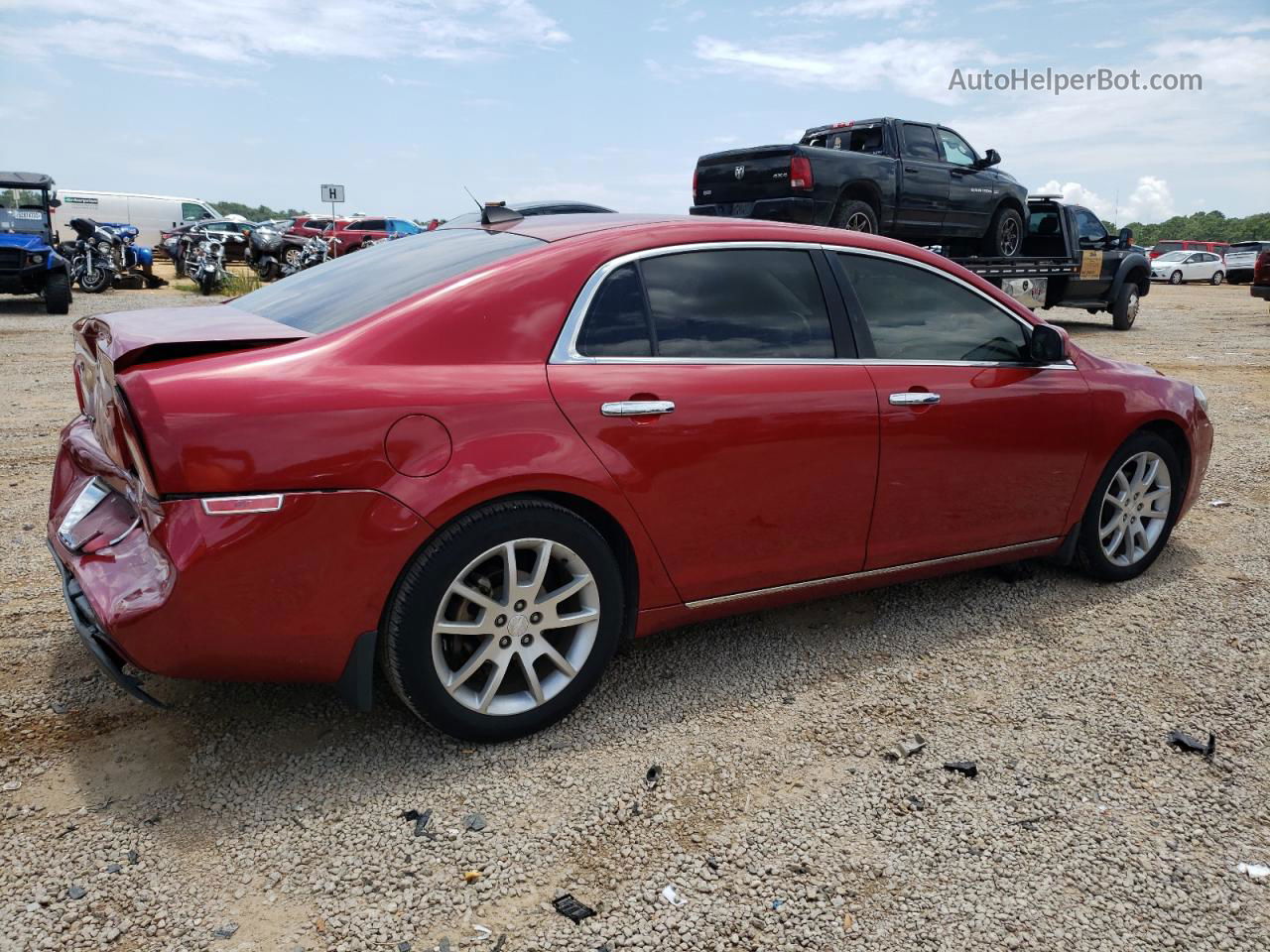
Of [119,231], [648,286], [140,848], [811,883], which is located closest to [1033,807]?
[811,883]

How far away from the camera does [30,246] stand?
1582cm

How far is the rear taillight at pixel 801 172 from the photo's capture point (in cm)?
1103

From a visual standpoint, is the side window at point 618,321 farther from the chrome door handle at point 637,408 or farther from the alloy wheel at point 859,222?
→ the alloy wheel at point 859,222

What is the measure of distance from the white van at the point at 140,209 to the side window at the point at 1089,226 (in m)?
31.2

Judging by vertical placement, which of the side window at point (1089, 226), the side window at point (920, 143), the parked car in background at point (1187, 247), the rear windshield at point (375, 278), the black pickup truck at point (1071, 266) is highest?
the parked car in background at point (1187, 247)

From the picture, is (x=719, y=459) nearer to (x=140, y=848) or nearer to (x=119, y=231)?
(x=140, y=848)

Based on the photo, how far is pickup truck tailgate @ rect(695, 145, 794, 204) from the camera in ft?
36.7

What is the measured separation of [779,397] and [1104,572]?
211 cm

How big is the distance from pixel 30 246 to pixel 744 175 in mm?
11520

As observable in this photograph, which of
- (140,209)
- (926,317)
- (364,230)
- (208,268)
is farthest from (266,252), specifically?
(926,317)

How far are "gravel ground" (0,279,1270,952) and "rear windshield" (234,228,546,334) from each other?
4.11 ft

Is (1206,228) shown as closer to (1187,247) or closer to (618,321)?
(1187,247)

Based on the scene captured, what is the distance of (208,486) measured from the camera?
8.26ft

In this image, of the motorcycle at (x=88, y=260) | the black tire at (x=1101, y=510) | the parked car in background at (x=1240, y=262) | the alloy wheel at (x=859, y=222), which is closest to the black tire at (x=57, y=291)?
the motorcycle at (x=88, y=260)
